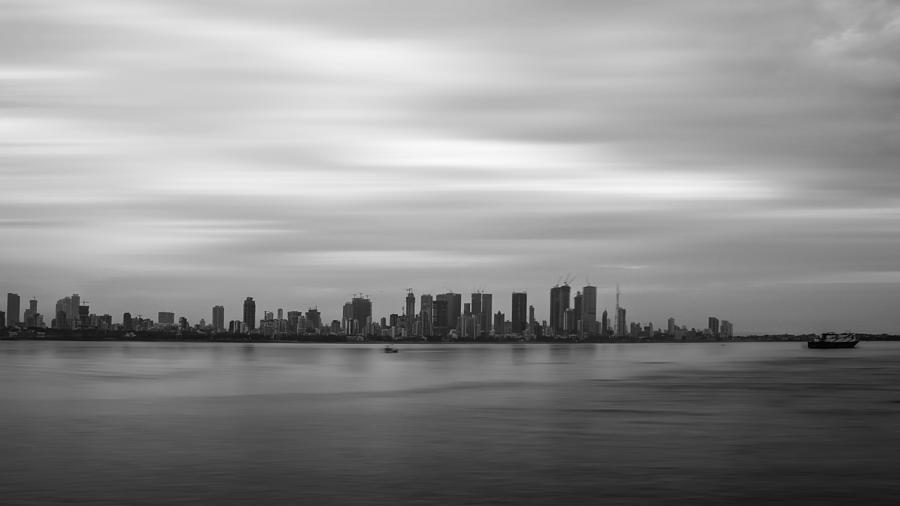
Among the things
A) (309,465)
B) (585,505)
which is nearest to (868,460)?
(585,505)

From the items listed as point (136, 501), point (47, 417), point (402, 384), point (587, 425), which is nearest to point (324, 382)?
point (402, 384)

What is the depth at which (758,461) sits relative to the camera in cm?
4631

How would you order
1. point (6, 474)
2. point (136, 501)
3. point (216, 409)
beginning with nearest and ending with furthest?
point (136, 501), point (6, 474), point (216, 409)

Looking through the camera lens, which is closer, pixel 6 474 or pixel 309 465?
pixel 6 474

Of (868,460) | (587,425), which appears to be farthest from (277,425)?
(868,460)

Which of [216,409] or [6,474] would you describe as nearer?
[6,474]

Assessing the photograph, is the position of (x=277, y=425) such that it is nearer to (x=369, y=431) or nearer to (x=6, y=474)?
(x=369, y=431)

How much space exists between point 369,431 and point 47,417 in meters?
24.6

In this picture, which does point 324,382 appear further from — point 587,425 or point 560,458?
point 560,458

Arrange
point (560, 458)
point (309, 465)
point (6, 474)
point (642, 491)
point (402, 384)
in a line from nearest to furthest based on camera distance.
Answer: point (642, 491) → point (6, 474) → point (309, 465) → point (560, 458) → point (402, 384)

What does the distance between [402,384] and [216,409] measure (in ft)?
138

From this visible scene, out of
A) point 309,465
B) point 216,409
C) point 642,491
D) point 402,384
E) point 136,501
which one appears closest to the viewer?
point 136,501

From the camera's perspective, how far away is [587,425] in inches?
2480

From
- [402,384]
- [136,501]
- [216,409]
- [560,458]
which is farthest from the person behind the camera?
[402,384]
